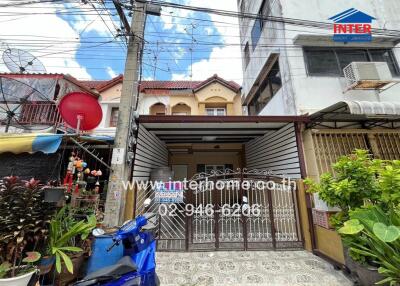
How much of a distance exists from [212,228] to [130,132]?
120 inches

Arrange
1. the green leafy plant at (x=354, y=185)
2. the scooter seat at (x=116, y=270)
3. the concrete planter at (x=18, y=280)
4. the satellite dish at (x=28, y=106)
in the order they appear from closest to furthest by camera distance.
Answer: the scooter seat at (x=116, y=270) < the concrete planter at (x=18, y=280) < the green leafy plant at (x=354, y=185) < the satellite dish at (x=28, y=106)

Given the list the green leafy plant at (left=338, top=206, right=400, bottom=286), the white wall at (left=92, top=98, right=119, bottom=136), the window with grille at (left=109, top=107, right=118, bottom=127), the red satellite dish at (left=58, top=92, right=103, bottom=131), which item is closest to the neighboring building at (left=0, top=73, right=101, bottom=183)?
the red satellite dish at (left=58, top=92, right=103, bottom=131)

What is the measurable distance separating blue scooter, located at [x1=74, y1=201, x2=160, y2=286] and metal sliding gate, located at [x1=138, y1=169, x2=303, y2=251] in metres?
1.74

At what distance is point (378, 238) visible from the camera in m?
2.40

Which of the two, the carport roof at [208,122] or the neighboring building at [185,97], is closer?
the carport roof at [208,122]

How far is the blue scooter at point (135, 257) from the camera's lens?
73.2 inches

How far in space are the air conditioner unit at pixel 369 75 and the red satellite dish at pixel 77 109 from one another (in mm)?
7149

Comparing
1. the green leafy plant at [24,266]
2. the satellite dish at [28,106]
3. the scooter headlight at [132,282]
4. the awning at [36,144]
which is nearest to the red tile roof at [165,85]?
the satellite dish at [28,106]

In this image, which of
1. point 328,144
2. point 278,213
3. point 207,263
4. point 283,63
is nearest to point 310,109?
point 328,144

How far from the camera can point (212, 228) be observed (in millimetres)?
4383

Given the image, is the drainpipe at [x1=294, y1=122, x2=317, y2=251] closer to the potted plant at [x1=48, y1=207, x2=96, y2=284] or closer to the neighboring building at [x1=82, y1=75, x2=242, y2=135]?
the potted plant at [x1=48, y1=207, x2=96, y2=284]

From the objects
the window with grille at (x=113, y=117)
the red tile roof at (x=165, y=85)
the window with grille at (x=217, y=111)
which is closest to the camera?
the window with grille at (x=113, y=117)

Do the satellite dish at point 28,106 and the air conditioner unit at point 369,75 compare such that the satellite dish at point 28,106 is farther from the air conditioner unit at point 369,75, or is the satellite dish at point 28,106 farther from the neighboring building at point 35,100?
the air conditioner unit at point 369,75
